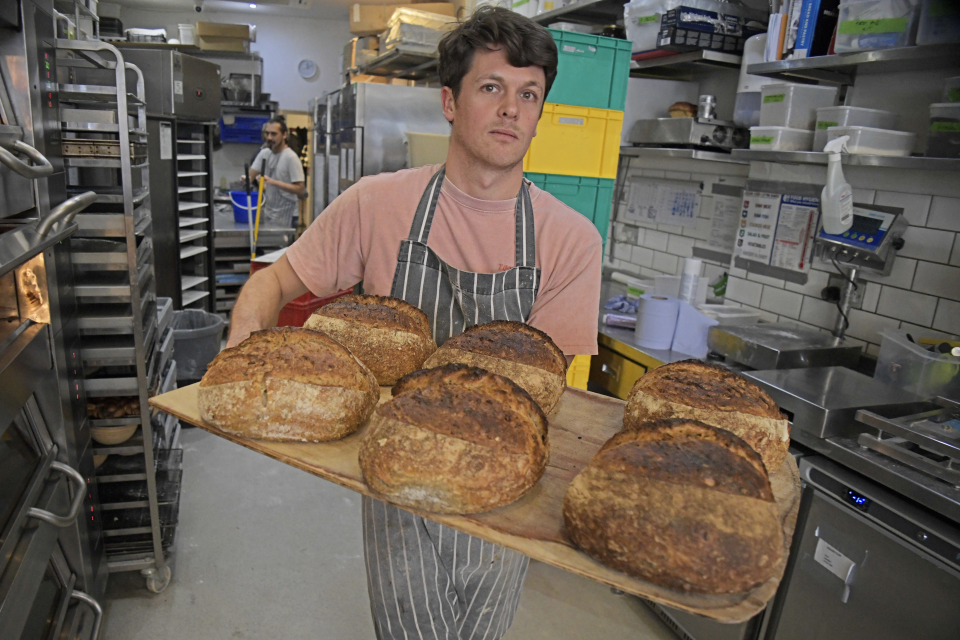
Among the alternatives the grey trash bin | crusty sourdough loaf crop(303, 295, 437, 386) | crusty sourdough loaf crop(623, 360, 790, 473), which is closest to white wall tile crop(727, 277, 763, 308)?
crusty sourdough loaf crop(623, 360, 790, 473)

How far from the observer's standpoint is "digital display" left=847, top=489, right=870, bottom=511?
171cm

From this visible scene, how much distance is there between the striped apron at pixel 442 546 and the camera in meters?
1.44

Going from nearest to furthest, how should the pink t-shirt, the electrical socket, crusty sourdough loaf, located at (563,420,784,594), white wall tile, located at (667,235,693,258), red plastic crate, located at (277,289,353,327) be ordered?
1. crusty sourdough loaf, located at (563,420,784,594)
2. the pink t-shirt
3. the electrical socket
4. red plastic crate, located at (277,289,353,327)
5. white wall tile, located at (667,235,693,258)

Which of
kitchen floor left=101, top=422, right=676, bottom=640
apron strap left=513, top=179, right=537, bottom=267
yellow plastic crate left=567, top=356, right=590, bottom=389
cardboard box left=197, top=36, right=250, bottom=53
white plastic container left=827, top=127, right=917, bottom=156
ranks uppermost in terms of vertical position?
cardboard box left=197, top=36, right=250, bottom=53

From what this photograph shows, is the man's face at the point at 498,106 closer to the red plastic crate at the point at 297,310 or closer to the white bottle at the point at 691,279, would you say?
the white bottle at the point at 691,279

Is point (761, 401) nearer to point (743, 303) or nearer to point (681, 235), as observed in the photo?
point (743, 303)

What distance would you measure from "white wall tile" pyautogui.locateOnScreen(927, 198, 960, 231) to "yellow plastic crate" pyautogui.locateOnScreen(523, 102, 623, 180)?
4.11 feet

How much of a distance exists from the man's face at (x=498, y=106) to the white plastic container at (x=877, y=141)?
130 centimetres

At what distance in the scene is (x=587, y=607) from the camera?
2.59 metres

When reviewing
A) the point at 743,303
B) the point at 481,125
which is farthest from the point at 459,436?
the point at 743,303

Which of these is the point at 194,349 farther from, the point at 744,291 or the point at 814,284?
the point at 814,284

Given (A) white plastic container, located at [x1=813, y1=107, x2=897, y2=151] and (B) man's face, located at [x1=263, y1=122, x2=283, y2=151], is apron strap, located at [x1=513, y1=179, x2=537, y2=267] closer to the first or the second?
(A) white plastic container, located at [x1=813, y1=107, x2=897, y2=151]

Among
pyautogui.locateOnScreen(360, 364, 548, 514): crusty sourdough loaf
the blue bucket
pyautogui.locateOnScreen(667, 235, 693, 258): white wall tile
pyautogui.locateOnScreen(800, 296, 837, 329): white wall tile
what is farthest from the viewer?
the blue bucket

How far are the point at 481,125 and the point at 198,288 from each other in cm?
386
